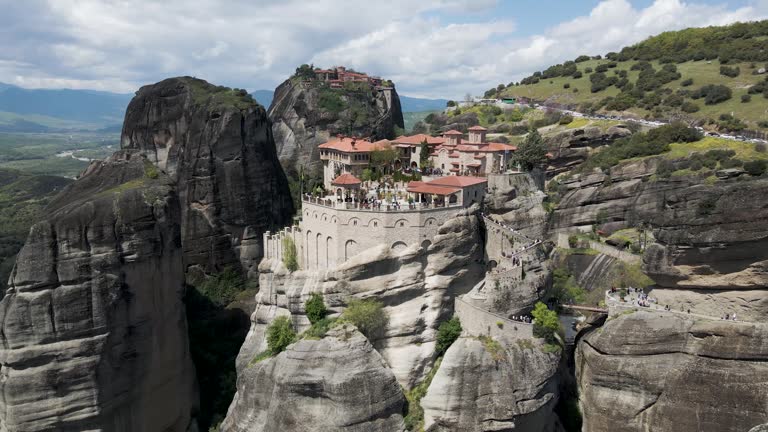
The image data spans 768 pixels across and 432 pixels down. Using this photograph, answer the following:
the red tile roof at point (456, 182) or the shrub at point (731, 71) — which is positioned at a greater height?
the shrub at point (731, 71)

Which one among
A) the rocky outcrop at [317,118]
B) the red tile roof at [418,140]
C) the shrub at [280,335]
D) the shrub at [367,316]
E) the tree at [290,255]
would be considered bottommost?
the shrub at [280,335]

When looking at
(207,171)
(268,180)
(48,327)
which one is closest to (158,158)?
(207,171)

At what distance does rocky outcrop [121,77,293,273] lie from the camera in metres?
47.3

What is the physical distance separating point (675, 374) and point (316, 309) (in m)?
23.3

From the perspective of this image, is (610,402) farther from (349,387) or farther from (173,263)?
(173,263)

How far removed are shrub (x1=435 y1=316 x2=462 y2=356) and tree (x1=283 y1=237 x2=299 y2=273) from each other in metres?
11.9

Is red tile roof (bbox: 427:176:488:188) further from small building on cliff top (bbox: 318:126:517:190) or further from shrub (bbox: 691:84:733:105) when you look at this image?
shrub (bbox: 691:84:733:105)

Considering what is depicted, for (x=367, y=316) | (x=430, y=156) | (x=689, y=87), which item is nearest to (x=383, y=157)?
(x=430, y=156)

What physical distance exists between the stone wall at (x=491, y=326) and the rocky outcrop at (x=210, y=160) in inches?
840

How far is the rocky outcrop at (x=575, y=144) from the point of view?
6550cm

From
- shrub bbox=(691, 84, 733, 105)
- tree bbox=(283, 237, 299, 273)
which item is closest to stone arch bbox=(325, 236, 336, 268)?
tree bbox=(283, 237, 299, 273)

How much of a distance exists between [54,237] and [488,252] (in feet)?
95.9

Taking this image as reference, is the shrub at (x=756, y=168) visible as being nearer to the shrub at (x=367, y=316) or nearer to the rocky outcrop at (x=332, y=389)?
the shrub at (x=367, y=316)

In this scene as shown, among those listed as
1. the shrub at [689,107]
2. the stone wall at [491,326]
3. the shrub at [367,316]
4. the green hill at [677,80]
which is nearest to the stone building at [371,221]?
the shrub at [367,316]
